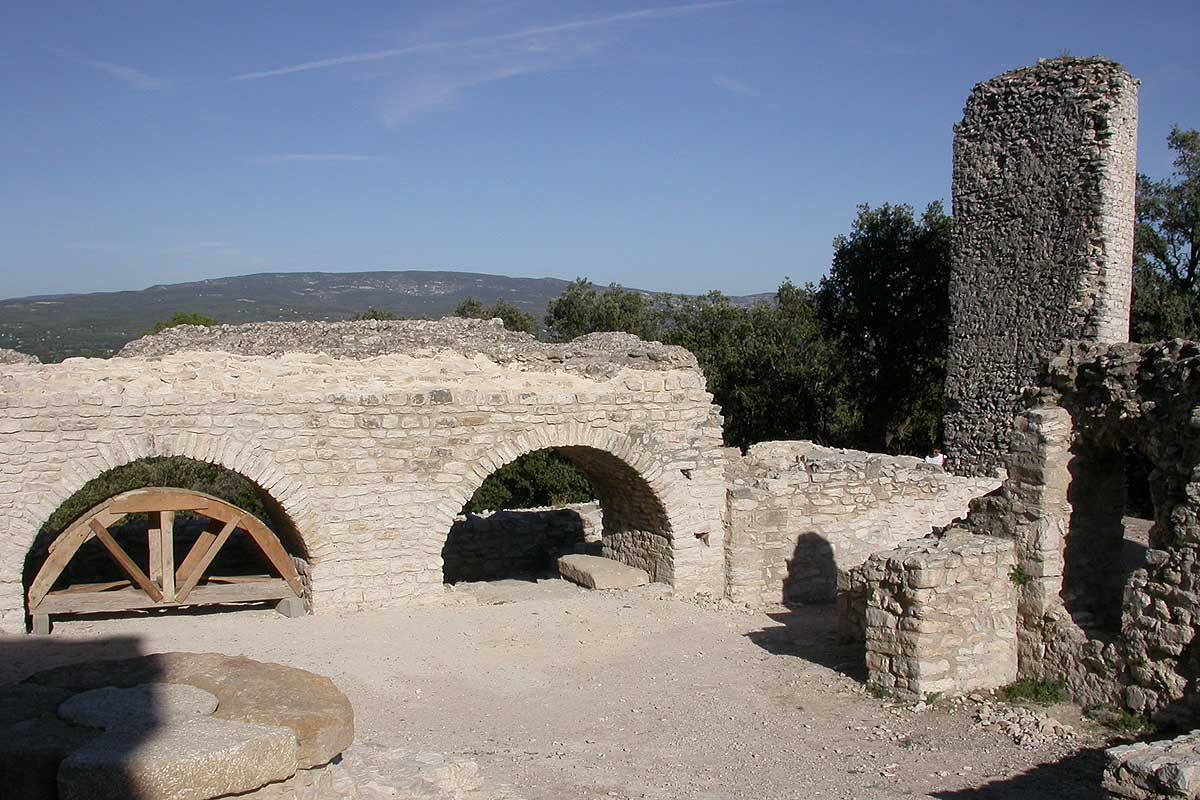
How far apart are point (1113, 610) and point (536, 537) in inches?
323

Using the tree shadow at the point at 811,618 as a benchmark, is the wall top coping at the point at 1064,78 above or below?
above

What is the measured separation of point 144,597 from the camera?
1017cm

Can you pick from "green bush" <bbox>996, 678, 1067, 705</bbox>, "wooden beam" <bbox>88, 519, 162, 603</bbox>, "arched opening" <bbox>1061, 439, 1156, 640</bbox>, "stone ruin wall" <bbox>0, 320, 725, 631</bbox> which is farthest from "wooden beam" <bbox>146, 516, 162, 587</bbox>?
"arched opening" <bbox>1061, 439, 1156, 640</bbox>

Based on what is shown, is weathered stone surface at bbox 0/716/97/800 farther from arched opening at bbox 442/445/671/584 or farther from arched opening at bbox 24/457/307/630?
arched opening at bbox 442/445/671/584

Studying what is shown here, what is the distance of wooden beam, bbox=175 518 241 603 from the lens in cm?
1026

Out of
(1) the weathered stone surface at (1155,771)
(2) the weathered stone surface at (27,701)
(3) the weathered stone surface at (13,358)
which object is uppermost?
(3) the weathered stone surface at (13,358)

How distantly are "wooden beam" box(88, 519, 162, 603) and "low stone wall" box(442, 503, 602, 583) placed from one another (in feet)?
15.7

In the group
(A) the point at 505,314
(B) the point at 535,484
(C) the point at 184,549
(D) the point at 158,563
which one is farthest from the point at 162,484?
(A) the point at 505,314

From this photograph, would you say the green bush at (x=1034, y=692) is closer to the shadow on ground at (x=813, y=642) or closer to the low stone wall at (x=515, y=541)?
the shadow on ground at (x=813, y=642)

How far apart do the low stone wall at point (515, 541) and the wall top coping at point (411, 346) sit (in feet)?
9.99

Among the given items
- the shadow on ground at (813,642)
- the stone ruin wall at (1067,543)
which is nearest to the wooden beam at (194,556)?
the shadow on ground at (813,642)

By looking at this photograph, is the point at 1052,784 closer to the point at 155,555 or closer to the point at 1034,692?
the point at 1034,692

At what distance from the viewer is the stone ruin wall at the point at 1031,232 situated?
18.6 metres

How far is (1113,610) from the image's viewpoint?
28.2 ft
